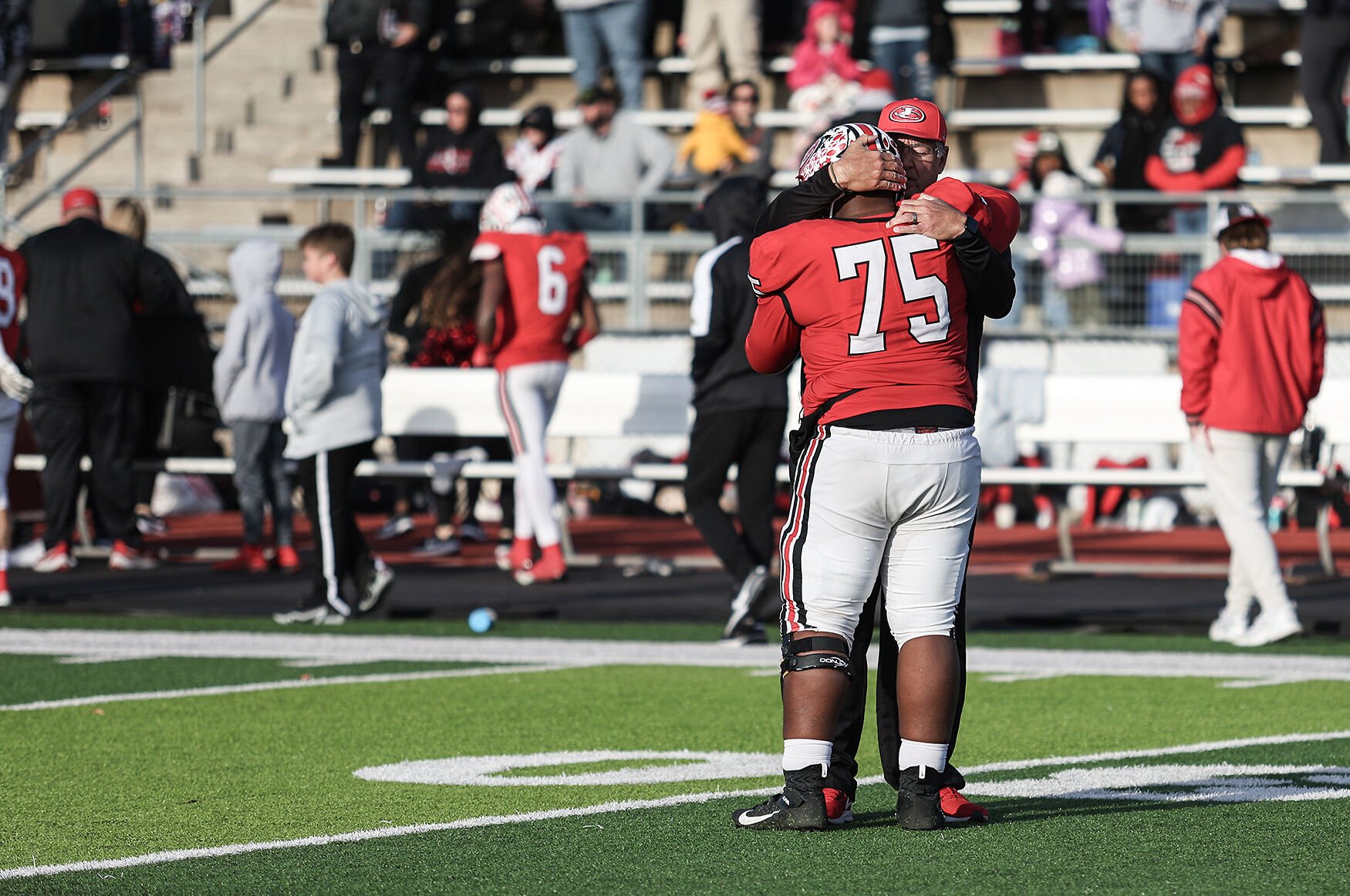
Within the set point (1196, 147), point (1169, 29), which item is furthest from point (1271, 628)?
point (1169, 29)

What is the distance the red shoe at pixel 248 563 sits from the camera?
41.6 ft

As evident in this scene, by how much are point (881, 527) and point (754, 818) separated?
0.79 metres

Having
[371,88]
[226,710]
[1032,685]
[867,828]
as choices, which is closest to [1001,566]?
[1032,685]

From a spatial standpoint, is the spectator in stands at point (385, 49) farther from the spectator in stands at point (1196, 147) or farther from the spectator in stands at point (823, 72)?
the spectator in stands at point (1196, 147)

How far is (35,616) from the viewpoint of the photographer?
10508 millimetres

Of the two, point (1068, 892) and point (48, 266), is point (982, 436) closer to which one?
point (48, 266)

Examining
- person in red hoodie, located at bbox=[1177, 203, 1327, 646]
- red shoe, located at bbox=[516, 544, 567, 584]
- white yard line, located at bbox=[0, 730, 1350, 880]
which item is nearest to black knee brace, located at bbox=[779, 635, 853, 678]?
white yard line, located at bbox=[0, 730, 1350, 880]

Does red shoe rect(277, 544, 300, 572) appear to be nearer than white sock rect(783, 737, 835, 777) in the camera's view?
No

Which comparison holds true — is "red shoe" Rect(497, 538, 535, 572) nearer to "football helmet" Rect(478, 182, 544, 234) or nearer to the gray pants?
the gray pants

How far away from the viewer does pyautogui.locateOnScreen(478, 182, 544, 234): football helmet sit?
38.9ft

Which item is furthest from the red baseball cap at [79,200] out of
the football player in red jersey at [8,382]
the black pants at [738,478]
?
the black pants at [738,478]

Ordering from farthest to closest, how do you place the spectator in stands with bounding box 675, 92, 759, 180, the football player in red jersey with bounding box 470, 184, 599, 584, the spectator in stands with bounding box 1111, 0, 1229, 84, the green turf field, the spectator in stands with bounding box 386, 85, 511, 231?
the spectator in stands with bounding box 1111, 0, 1229, 84
the spectator in stands with bounding box 675, 92, 759, 180
the spectator in stands with bounding box 386, 85, 511, 231
the football player in red jersey with bounding box 470, 184, 599, 584
the green turf field

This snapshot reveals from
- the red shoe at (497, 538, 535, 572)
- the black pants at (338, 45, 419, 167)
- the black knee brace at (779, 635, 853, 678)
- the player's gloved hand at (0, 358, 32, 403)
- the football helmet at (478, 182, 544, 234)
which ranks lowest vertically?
the red shoe at (497, 538, 535, 572)

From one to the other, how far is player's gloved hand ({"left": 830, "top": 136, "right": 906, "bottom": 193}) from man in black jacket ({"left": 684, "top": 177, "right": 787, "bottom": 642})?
14.1 ft
